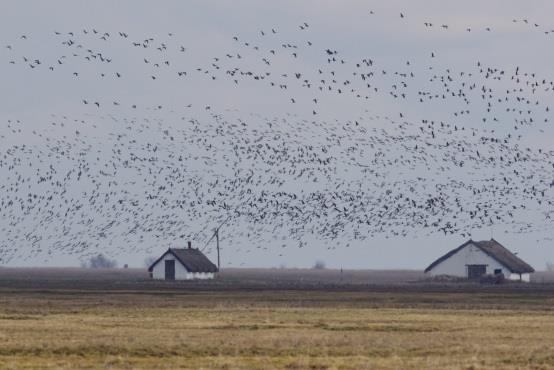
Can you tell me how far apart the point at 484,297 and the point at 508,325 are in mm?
31672

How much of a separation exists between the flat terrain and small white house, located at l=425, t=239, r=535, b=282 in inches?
2732

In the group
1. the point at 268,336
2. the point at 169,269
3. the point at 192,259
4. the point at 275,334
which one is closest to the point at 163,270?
the point at 169,269

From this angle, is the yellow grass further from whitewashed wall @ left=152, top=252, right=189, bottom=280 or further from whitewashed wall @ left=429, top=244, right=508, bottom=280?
whitewashed wall @ left=429, top=244, right=508, bottom=280

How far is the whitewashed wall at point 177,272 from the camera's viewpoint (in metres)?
146

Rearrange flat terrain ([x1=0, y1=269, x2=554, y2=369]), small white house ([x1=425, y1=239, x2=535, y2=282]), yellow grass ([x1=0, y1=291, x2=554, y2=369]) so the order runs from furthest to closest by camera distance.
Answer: small white house ([x1=425, y1=239, x2=535, y2=282]) < flat terrain ([x1=0, y1=269, x2=554, y2=369]) < yellow grass ([x1=0, y1=291, x2=554, y2=369])

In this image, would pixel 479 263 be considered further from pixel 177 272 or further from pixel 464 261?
pixel 177 272

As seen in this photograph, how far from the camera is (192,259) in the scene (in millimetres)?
150750

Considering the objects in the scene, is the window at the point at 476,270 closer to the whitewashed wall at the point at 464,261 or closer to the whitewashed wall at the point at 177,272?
the whitewashed wall at the point at 464,261

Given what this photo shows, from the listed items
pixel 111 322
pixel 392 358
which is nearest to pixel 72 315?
pixel 111 322

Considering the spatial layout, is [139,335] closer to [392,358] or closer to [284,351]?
[284,351]

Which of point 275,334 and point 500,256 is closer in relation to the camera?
point 275,334

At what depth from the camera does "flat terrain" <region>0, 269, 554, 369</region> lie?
39250 mm

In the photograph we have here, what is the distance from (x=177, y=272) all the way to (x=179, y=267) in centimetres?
64

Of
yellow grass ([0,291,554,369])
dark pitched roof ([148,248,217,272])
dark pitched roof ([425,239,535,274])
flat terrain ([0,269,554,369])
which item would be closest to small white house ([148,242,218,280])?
dark pitched roof ([148,248,217,272])
